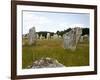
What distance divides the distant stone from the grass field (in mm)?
29

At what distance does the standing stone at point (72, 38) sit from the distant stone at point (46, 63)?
0.18 meters

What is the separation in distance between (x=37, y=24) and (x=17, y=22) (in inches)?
7.6

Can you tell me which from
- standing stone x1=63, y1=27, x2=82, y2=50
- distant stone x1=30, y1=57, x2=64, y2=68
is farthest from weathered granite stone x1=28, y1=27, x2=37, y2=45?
standing stone x1=63, y1=27, x2=82, y2=50

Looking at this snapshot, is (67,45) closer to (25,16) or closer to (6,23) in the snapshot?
(25,16)

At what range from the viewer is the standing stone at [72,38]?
2.02 m

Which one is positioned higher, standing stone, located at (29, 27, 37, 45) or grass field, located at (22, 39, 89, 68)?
standing stone, located at (29, 27, 37, 45)

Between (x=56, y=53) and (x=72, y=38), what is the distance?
0.73 feet

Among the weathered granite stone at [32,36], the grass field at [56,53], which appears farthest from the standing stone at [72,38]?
the weathered granite stone at [32,36]

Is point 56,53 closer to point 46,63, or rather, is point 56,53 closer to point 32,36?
point 46,63

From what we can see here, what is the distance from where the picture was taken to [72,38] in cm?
204

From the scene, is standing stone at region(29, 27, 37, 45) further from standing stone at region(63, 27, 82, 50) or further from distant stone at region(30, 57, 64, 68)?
standing stone at region(63, 27, 82, 50)

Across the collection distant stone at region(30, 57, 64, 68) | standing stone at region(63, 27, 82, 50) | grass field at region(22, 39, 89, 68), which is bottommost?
distant stone at region(30, 57, 64, 68)

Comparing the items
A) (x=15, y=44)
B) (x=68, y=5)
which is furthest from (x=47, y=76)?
(x=68, y=5)

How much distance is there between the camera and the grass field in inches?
75.0
